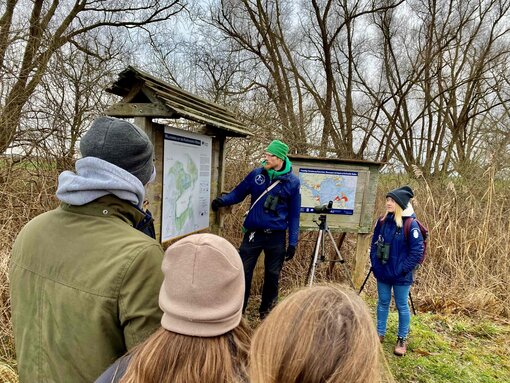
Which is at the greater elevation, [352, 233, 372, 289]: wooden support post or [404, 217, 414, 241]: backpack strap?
[404, 217, 414, 241]: backpack strap

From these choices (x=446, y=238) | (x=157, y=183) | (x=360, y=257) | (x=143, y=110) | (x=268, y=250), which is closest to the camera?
(x=143, y=110)

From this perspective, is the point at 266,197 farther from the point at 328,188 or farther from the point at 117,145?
the point at 117,145

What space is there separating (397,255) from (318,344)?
2942 mm

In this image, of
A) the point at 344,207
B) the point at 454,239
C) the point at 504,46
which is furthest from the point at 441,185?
the point at 504,46

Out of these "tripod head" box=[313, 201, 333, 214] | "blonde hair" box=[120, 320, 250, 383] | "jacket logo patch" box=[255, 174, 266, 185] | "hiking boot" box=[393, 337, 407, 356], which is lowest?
"hiking boot" box=[393, 337, 407, 356]

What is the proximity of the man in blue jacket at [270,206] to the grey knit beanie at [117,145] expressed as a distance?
246 cm

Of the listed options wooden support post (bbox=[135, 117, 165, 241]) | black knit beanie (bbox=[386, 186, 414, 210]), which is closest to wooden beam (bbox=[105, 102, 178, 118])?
wooden support post (bbox=[135, 117, 165, 241])

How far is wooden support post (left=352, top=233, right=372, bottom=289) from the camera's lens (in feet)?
16.4

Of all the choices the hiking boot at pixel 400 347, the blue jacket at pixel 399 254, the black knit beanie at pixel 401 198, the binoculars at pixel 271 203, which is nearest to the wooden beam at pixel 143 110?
the binoculars at pixel 271 203

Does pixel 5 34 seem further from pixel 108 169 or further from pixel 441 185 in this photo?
pixel 441 185

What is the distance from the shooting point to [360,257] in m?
5.05

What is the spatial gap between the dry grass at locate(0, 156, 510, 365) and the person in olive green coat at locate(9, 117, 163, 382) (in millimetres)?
2938

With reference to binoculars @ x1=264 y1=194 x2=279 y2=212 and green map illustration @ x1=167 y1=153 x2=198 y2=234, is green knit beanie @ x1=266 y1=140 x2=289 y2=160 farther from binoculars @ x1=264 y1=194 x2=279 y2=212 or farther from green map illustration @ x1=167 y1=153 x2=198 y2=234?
green map illustration @ x1=167 y1=153 x2=198 y2=234

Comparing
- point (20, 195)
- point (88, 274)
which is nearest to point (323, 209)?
point (20, 195)
